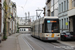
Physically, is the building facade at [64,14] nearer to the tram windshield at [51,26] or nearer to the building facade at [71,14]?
the building facade at [71,14]

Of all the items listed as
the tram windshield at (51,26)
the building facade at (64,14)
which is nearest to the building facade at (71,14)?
the building facade at (64,14)

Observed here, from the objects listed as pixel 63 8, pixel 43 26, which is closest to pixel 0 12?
pixel 43 26

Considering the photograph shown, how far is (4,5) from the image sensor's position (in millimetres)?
25516

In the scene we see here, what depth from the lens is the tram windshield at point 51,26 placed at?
2273 cm

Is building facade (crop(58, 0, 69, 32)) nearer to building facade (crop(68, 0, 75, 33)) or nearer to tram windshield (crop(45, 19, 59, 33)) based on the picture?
building facade (crop(68, 0, 75, 33))

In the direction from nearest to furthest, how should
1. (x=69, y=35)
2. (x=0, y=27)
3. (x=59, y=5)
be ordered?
(x=69, y=35), (x=0, y=27), (x=59, y=5)

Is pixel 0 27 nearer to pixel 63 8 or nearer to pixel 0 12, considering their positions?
pixel 0 12

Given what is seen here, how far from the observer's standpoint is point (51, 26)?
22.9 m

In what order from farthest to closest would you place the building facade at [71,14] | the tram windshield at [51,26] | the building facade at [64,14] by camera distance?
1. the building facade at [64,14]
2. the building facade at [71,14]
3. the tram windshield at [51,26]

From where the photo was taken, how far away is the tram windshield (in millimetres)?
22734

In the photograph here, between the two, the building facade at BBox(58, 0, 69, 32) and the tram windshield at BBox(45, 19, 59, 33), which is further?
the building facade at BBox(58, 0, 69, 32)

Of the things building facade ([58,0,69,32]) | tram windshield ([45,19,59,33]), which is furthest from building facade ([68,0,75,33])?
tram windshield ([45,19,59,33])

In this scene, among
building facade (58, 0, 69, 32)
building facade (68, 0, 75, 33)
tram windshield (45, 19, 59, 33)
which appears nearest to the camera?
tram windshield (45, 19, 59, 33)

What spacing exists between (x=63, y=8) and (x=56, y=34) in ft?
49.8
